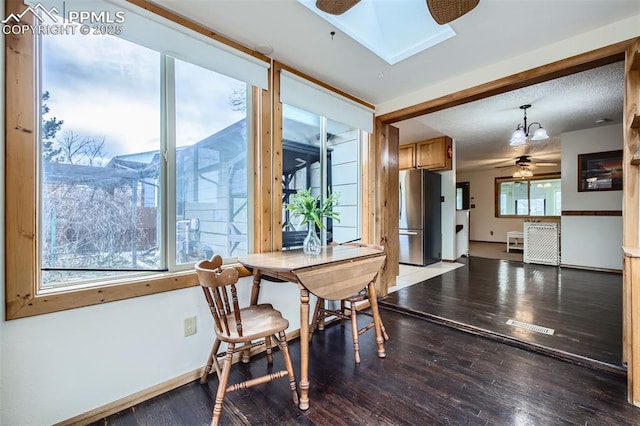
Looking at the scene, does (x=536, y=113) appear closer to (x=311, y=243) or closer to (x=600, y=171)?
(x=600, y=171)

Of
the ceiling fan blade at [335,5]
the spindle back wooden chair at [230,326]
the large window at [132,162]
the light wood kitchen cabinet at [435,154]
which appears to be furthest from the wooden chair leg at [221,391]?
the light wood kitchen cabinet at [435,154]

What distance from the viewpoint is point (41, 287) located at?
52.9 inches

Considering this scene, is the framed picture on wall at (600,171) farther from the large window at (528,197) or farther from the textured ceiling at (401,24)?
the textured ceiling at (401,24)

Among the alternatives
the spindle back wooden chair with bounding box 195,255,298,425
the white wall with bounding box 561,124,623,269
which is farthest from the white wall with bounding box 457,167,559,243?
the spindle back wooden chair with bounding box 195,255,298,425

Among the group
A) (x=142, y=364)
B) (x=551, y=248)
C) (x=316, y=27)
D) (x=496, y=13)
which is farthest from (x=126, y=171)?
(x=551, y=248)

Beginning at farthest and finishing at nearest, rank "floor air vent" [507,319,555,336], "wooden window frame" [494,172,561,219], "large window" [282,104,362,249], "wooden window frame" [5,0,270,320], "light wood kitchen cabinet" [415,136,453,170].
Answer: "wooden window frame" [494,172,561,219] → "light wood kitchen cabinet" [415,136,453,170] → "large window" [282,104,362,249] → "floor air vent" [507,319,555,336] → "wooden window frame" [5,0,270,320]

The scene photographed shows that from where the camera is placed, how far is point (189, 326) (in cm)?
175

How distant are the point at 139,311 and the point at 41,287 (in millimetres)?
444

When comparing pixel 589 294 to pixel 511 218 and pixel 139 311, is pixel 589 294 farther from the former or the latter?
pixel 511 218

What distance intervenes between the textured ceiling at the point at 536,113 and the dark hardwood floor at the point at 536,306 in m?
2.25

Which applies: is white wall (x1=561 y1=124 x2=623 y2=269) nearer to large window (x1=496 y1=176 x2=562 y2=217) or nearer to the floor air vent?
the floor air vent

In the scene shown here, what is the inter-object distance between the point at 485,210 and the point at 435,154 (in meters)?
5.08

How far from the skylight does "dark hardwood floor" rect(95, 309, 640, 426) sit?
2.25 m

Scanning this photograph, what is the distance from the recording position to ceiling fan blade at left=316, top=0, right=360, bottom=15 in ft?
4.69
